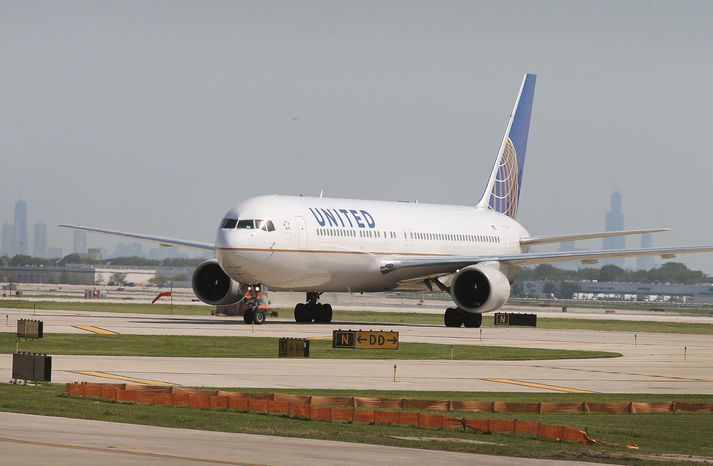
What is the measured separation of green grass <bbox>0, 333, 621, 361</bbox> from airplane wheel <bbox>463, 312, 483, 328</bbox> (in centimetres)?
1495

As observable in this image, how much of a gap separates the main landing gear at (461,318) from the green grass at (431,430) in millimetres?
32859

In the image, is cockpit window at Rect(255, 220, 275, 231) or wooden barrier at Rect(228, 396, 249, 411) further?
cockpit window at Rect(255, 220, 275, 231)

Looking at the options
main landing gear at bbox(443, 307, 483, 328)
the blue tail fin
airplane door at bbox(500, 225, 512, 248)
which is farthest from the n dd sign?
the blue tail fin

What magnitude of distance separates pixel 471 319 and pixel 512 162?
57.8 feet

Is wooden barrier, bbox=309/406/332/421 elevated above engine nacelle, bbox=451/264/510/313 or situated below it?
below

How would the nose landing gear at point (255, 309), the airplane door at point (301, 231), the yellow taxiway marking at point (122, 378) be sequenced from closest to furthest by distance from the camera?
the yellow taxiway marking at point (122, 378), the airplane door at point (301, 231), the nose landing gear at point (255, 309)

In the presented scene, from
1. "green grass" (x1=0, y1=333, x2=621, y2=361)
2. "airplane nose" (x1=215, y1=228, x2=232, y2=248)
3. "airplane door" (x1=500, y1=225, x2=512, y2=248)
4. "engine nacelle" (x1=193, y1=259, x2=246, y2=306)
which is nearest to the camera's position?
"green grass" (x1=0, y1=333, x2=621, y2=361)

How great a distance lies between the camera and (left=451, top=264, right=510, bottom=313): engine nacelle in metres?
55.9

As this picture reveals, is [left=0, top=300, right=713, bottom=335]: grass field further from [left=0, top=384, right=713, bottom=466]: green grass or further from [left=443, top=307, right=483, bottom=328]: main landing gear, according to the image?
[left=0, top=384, right=713, bottom=466]: green grass

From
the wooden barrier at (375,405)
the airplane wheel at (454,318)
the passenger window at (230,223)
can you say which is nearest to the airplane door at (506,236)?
the airplane wheel at (454,318)

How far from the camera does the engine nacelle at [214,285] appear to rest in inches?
2254

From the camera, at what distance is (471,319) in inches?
2315

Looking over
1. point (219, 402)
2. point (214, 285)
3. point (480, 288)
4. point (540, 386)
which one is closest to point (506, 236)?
point (480, 288)

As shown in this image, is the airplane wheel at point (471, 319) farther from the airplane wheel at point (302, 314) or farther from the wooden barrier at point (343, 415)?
the wooden barrier at point (343, 415)
